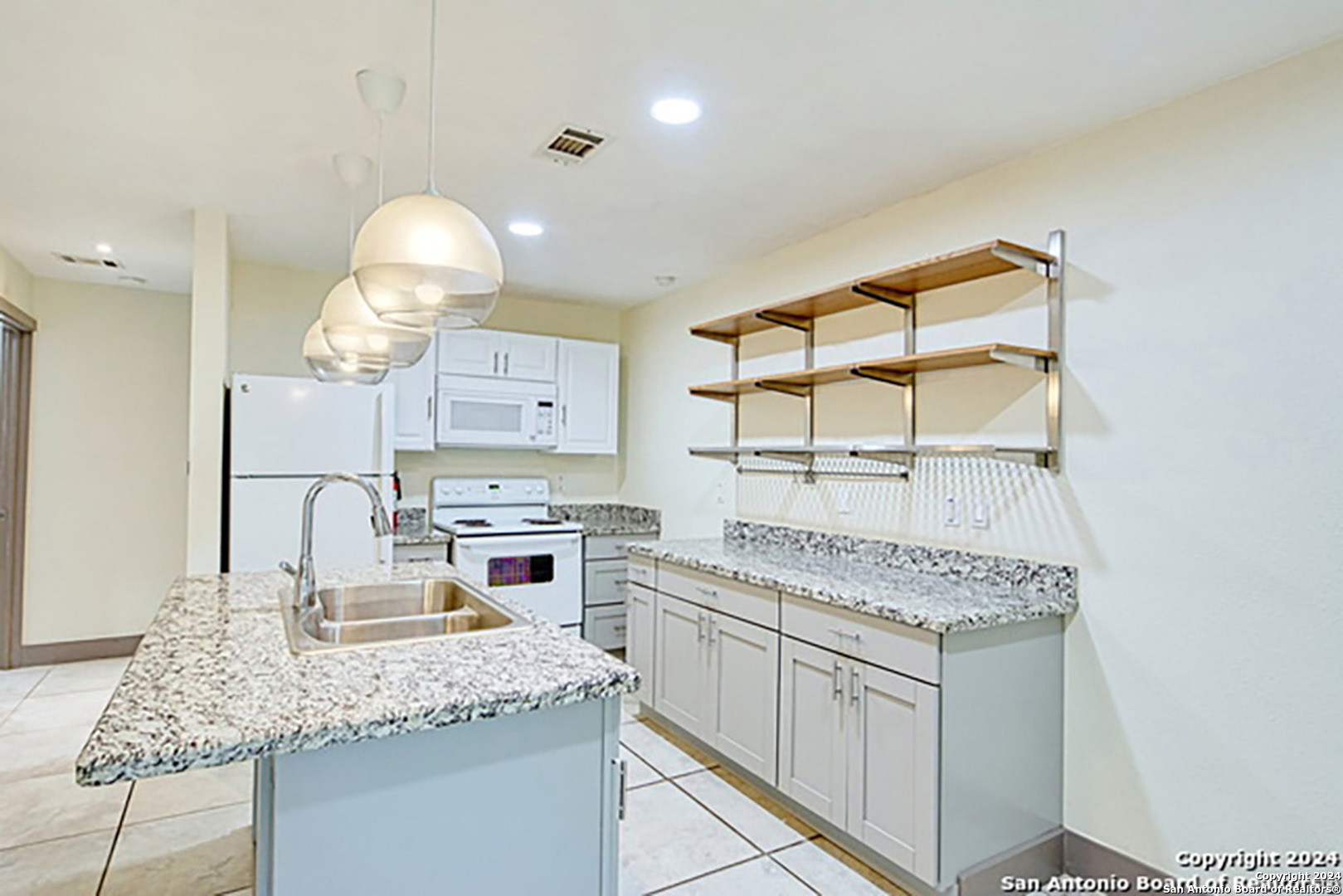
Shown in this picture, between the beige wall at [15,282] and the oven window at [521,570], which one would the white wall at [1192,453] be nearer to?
the oven window at [521,570]

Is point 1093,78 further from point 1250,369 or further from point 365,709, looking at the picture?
point 365,709

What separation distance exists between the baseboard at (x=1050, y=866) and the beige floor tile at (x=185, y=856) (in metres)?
2.24

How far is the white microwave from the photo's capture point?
4.41 m

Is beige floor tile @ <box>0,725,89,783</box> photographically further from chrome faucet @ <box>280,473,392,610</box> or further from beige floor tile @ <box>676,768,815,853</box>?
beige floor tile @ <box>676,768,815,853</box>

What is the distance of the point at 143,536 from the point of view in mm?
4754

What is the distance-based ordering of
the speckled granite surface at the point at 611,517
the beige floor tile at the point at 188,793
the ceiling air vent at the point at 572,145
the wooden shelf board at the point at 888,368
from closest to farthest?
the wooden shelf board at the point at 888,368 < the ceiling air vent at the point at 572,145 < the beige floor tile at the point at 188,793 < the speckled granite surface at the point at 611,517

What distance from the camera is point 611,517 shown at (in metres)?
5.14

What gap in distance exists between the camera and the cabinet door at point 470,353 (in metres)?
4.38

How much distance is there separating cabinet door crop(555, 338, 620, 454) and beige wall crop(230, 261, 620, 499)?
0.27 m

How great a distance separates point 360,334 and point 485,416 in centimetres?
219

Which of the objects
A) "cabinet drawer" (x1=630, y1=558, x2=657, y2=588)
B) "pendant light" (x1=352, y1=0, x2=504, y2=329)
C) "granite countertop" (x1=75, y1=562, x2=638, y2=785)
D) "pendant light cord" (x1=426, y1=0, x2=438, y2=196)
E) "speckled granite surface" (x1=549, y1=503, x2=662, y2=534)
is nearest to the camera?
"granite countertop" (x1=75, y1=562, x2=638, y2=785)

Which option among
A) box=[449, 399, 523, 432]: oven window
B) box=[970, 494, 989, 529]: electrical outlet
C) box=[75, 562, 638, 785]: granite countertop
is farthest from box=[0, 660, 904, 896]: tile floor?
box=[449, 399, 523, 432]: oven window

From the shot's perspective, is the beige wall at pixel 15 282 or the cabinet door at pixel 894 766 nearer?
the cabinet door at pixel 894 766

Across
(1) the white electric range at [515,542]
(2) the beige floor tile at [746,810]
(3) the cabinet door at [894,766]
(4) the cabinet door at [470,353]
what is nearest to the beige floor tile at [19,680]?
(1) the white electric range at [515,542]
